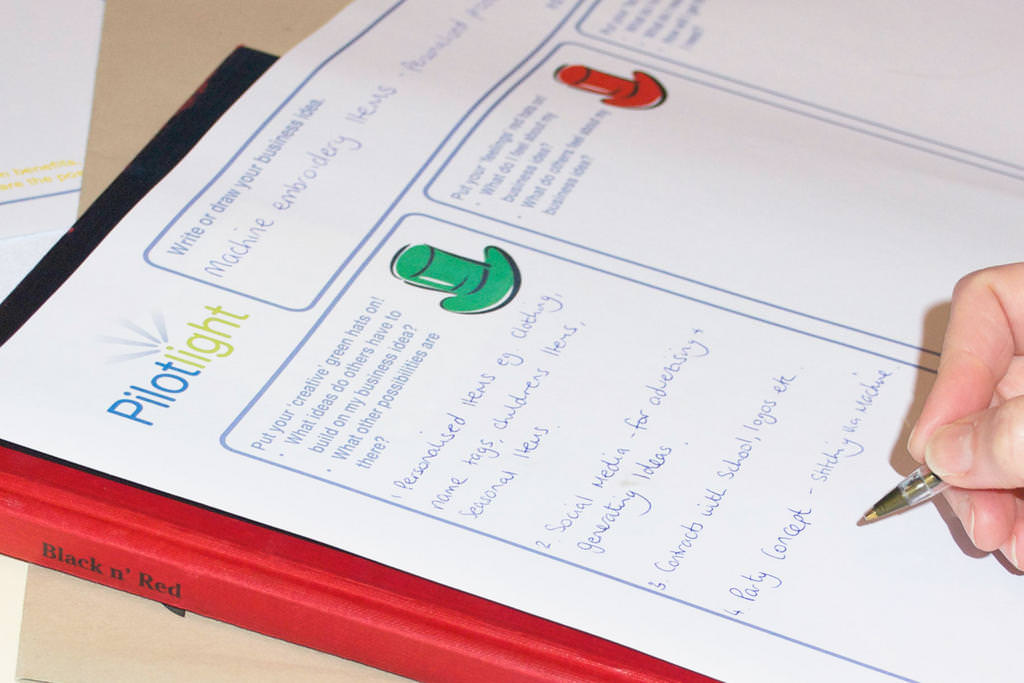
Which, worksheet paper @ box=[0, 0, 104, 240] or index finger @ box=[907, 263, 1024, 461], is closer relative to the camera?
index finger @ box=[907, 263, 1024, 461]

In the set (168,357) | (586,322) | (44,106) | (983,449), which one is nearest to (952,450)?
(983,449)

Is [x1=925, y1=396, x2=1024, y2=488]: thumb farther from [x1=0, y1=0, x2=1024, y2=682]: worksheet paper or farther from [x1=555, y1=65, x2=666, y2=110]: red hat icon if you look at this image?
[x1=555, y1=65, x2=666, y2=110]: red hat icon

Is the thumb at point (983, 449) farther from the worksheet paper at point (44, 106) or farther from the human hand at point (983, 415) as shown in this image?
the worksheet paper at point (44, 106)

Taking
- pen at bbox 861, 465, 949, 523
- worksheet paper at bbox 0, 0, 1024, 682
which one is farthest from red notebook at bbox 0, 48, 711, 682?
pen at bbox 861, 465, 949, 523

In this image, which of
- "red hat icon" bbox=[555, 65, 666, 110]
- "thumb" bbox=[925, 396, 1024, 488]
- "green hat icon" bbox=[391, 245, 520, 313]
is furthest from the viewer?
"red hat icon" bbox=[555, 65, 666, 110]

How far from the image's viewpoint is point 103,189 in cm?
63

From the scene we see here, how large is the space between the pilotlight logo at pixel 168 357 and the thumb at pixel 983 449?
32 cm

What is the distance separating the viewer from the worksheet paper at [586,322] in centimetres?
47

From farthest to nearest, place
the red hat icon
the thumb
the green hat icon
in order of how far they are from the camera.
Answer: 1. the red hat icon
2. the green hat icon
3. the thumb

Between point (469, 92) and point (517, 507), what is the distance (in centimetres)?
32

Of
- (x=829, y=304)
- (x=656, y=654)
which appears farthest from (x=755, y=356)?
(x=656, y=654)

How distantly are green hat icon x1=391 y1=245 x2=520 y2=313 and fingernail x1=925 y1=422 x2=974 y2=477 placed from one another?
0.72ft

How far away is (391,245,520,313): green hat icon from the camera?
0.58m

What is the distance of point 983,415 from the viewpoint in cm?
46
